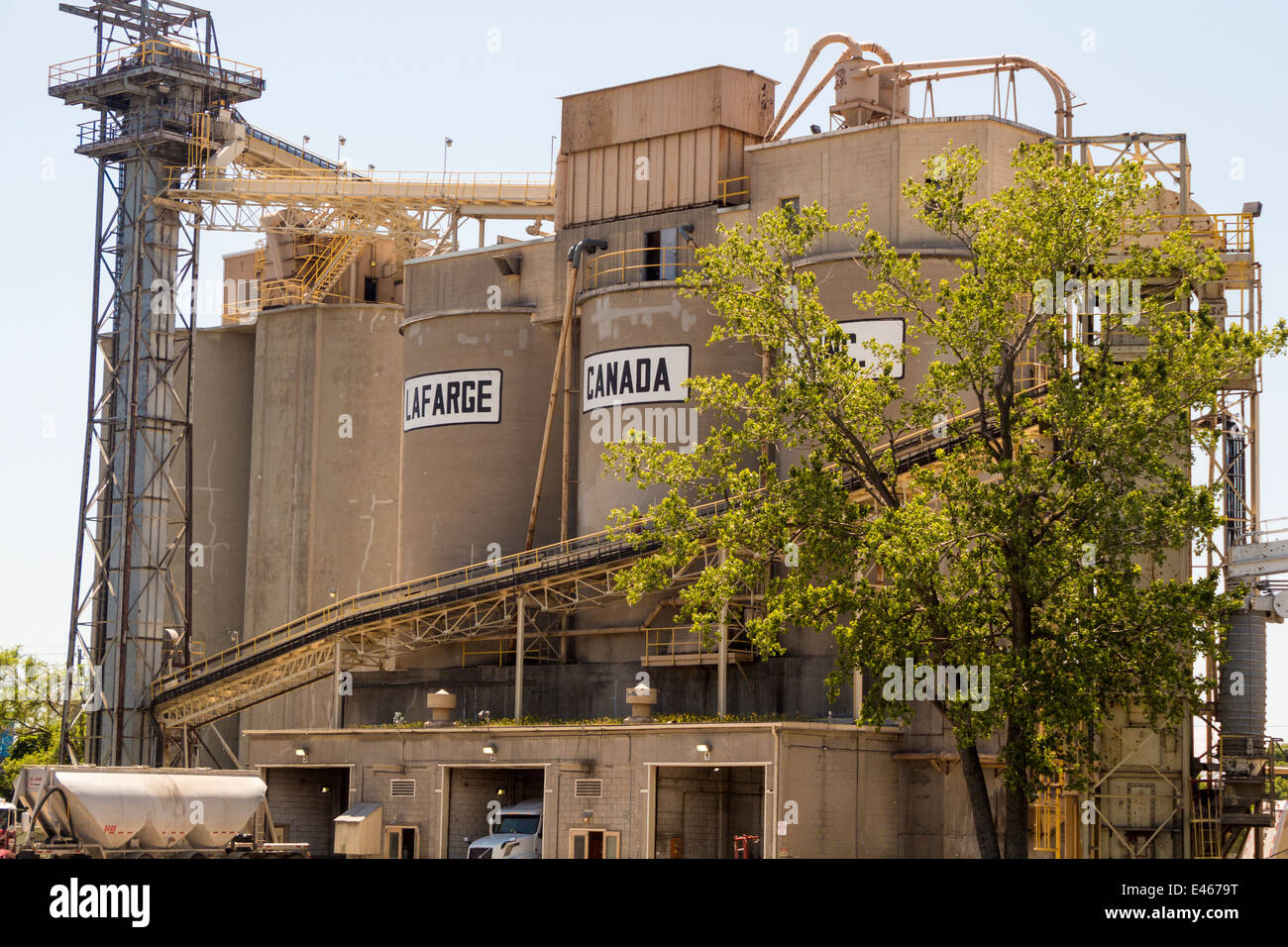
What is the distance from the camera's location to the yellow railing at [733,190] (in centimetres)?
5175

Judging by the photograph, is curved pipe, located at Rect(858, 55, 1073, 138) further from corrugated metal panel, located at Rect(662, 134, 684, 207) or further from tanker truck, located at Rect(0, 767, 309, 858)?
tanker truck, located at Rect(0, 767, 309, 858)

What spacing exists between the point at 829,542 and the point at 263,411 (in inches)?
1350

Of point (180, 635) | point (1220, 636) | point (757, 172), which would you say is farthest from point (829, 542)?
point (180, 635)

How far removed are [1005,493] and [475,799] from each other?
19.2 meters

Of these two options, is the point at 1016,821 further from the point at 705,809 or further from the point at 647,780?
the point at 705,809

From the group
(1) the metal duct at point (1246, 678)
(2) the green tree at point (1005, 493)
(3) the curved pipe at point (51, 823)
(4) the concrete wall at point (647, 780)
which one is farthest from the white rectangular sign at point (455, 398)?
(1) the metal duct at point (1246, 678)

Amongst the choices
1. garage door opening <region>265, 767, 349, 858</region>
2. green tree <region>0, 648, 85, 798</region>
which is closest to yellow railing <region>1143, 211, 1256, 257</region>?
garage door opening <region>265, 767, 349, 858</region>

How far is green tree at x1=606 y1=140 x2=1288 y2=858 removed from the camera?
111 ft

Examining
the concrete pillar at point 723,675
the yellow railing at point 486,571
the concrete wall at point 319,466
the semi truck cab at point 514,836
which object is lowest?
the semi truck cab at point 514,836

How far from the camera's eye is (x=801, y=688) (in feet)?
154

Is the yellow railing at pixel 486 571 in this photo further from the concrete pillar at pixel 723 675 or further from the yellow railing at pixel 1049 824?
the yellow railing at pixel 1049 824

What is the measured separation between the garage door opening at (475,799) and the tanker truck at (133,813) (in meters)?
6.54

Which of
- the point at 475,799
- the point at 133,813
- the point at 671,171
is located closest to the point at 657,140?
the point at 671,171
